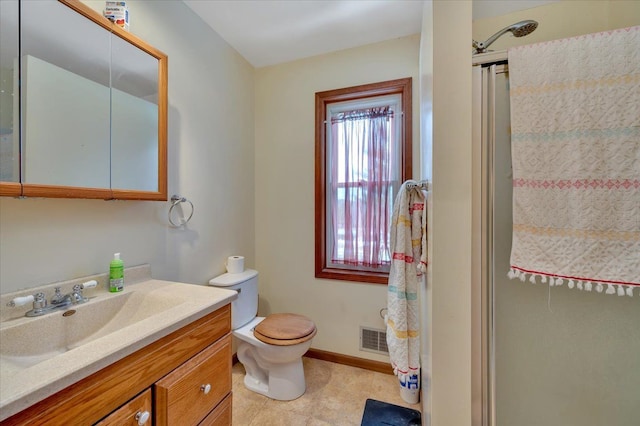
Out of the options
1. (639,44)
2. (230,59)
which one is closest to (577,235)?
(639,44)

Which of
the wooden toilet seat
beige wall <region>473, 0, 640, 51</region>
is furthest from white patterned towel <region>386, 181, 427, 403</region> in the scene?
beige wall <region>473, 0, 640, 51</region>

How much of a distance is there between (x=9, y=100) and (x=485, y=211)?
1649 millimetres

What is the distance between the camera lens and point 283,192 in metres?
2.12

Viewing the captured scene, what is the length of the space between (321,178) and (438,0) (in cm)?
128

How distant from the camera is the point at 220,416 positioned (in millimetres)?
971

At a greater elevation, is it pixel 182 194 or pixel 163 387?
pixel 182 194

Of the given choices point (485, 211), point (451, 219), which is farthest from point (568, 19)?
point (451, 219)

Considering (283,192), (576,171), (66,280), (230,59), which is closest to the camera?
(576,171)

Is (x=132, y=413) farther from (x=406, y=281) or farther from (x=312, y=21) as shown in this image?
(x=312, y=21)

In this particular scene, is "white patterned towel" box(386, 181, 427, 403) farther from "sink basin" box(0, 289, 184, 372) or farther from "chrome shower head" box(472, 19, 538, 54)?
"sink basin" box(0, 289, 184, 372)

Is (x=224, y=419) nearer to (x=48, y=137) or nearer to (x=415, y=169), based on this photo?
(x=48, y=137)

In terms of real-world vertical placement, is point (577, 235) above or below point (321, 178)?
below

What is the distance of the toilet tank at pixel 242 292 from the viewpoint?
63.1 inches

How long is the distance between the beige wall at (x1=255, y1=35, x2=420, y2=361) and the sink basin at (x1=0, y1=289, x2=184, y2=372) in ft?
3.75
